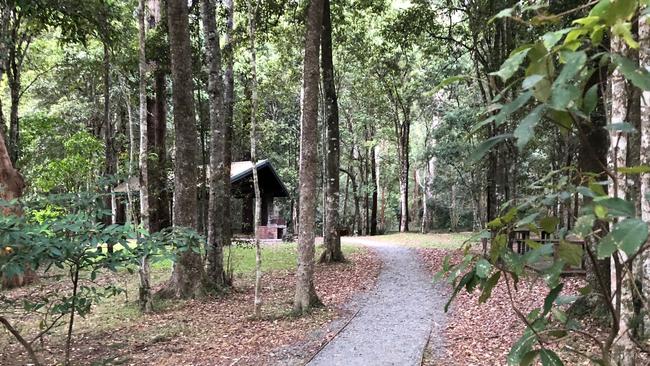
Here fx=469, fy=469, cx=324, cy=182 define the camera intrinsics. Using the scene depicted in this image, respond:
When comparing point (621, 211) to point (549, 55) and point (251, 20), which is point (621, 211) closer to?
point (549, 55)

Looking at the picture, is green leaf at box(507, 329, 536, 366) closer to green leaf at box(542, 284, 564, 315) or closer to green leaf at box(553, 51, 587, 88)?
green leaf at box(542, 284, 564, 315)

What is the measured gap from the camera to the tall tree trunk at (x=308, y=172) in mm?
8352

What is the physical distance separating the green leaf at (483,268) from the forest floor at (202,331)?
4198mm

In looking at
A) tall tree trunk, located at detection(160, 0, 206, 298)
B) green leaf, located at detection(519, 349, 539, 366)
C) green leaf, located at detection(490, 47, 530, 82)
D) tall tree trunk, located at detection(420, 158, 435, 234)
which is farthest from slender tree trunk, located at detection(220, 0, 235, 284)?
tall tree trunk, located at detection(420, 158, 435, 234)

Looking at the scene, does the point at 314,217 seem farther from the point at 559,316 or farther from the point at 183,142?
the point at 559,316

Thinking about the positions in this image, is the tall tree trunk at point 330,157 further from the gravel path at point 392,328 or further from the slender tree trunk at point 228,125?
the slender tree trunk at point 228,125

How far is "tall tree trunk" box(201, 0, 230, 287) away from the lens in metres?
10.1

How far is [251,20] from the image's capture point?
8523 mm

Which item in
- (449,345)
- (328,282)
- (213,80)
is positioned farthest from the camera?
(328,282)

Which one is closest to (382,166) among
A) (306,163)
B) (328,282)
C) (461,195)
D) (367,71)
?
(461,195)

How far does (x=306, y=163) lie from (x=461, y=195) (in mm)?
31269

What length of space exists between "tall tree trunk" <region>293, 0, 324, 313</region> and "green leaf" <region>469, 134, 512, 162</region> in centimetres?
702

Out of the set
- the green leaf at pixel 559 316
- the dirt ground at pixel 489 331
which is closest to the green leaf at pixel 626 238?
the green leaf at pixel 559 316

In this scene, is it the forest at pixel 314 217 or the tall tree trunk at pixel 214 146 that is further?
the tall tree trunk at pixel 214 146
